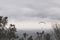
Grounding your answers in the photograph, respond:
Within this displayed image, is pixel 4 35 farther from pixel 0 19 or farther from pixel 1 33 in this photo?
pixel 0 19

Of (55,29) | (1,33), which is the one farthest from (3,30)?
(55,29)

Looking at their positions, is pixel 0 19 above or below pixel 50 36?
above

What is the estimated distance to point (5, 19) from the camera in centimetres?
5275

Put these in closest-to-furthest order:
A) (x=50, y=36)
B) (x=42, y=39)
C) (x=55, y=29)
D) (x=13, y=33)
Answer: (x=55, y=29) → (x=13, y=33) → (x=50, y=36) → (x=42, y=39)

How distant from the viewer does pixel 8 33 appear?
1969 inches

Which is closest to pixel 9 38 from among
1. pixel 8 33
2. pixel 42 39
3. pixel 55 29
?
pixel 8 33

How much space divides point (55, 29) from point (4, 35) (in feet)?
42.8

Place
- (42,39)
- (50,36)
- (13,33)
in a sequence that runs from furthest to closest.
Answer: (42,39) < (50,36) < (13,33)

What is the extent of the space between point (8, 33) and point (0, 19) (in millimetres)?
4758

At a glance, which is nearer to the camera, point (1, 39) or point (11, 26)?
point (1, 39)

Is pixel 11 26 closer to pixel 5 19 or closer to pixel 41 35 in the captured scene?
pixel 5 19

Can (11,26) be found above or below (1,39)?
above

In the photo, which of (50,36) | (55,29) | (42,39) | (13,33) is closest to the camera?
(55,29)

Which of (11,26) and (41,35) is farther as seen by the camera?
(41,35)
